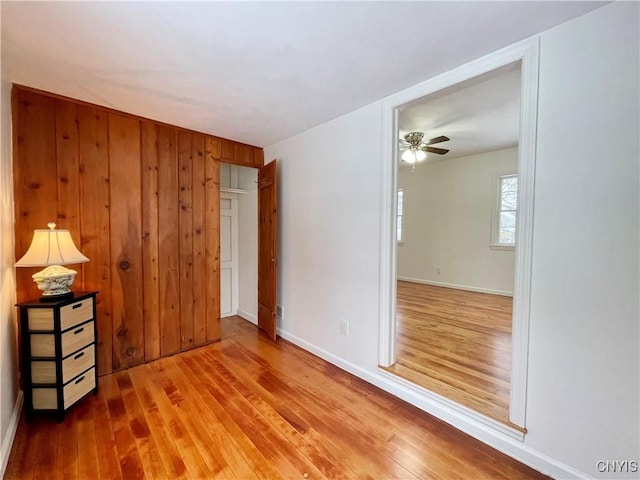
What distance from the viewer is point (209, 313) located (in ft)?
10.1

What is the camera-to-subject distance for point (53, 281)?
74.9 inches

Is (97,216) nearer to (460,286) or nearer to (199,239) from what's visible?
(199,239)

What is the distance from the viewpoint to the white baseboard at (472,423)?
1444 mm

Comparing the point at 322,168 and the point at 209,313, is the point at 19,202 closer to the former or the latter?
the point at 209,313

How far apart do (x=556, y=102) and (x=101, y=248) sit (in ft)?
11.2

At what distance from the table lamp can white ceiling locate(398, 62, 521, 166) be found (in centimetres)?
269

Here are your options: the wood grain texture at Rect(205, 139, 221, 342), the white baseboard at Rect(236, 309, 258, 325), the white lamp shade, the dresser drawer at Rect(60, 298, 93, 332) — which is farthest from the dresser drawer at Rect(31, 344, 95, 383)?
the white baseboard at Rect(236, 309, 258, 325)

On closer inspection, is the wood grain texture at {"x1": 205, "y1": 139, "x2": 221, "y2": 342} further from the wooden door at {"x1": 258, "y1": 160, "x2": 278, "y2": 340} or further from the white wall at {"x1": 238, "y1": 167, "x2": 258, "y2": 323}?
the white wall at {"x1": 238, "y1": 167, "x2": 258, "y2": 323}

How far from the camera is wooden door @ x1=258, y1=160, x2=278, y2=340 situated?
10.2 ft

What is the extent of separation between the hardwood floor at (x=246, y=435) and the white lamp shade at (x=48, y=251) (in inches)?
41.9

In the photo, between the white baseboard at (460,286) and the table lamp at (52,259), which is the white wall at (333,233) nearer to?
the table lamp at (52,259)

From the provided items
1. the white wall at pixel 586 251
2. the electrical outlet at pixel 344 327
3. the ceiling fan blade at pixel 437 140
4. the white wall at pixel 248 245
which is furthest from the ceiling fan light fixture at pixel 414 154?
the electrical outlet at pixel 344 327

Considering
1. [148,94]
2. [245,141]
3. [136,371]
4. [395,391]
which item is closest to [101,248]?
[136,371]

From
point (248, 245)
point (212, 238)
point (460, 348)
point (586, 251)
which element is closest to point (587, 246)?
point (586, 251)
